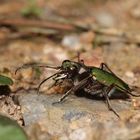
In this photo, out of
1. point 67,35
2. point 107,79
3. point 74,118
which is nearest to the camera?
point 74,118

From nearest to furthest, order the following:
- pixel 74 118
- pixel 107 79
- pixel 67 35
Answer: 1. pixel 74 118
2. pixel 107 79
3. pixel 67 35

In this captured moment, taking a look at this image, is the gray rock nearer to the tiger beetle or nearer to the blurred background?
the tiger beetle

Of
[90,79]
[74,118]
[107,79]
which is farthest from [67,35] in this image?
[74,118]

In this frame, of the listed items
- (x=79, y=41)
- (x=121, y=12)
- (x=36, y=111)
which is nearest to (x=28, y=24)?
(x=79, y=41)

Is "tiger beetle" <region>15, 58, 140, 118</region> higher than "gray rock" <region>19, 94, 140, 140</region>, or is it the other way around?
"tiger beetle" <region>15, 58, 140, 118</region>

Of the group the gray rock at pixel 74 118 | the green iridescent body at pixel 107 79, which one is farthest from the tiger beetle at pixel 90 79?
the gray rock at pixel 74 118

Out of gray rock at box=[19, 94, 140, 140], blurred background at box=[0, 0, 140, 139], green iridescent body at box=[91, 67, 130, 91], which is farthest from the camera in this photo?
blurred background at box=[0, 0, 140, 139]

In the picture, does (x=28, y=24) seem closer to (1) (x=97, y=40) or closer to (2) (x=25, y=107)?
(1) (x=97, y=40)

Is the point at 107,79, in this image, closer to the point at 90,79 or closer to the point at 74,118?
the point at 90,79

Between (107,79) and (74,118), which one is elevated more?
(107,79)

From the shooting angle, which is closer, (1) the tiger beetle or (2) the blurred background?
(1) the tiger beetle

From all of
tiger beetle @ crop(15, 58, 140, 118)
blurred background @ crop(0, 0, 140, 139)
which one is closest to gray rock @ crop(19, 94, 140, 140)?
tiger beetle @ crop(15, 58, 140, 118)
